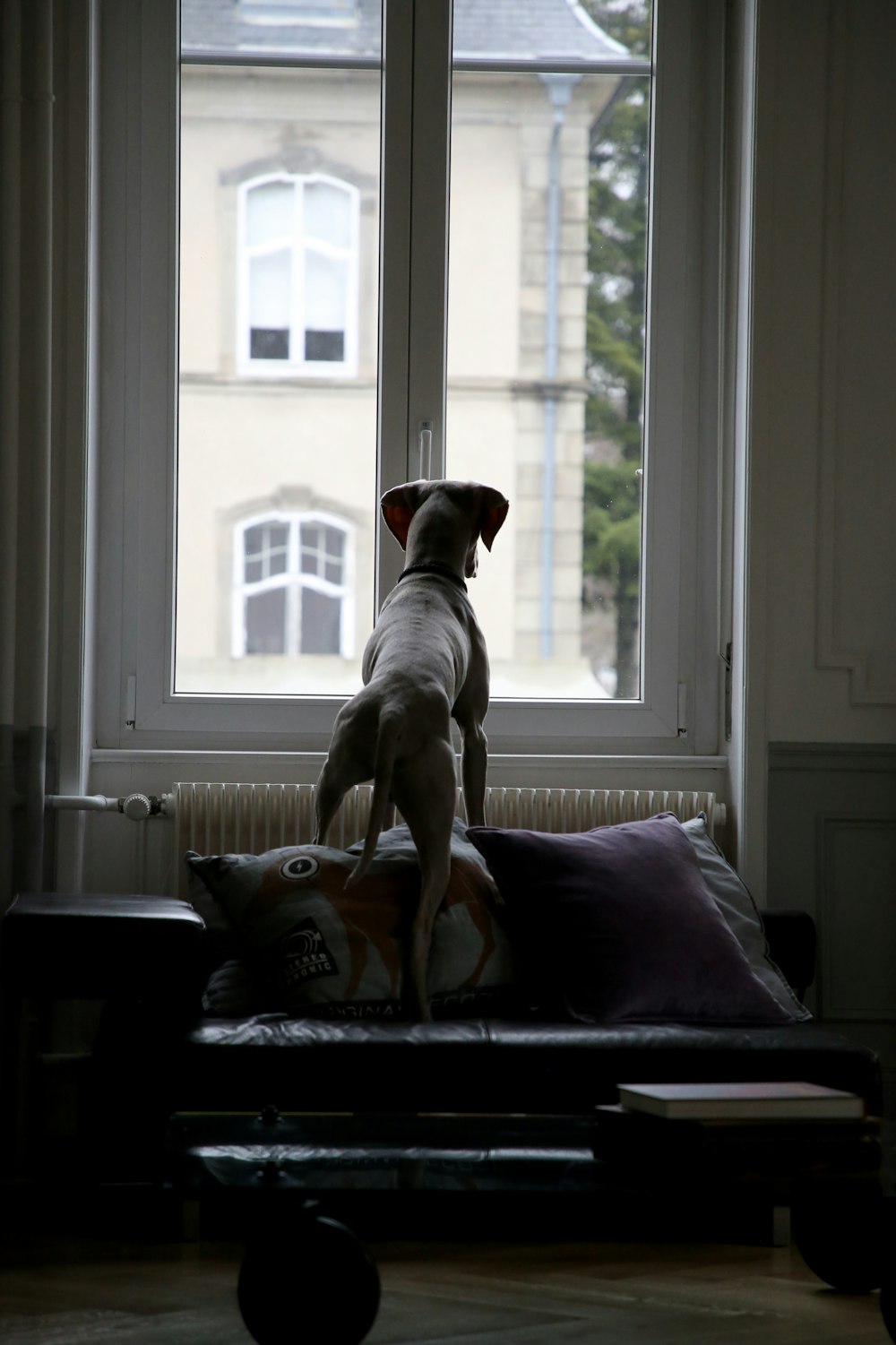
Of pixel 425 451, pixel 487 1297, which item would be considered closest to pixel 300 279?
pixel 425 451

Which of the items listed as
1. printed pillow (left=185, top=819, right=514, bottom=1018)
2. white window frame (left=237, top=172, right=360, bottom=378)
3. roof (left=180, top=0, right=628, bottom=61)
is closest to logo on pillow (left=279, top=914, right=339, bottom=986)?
printed pillow (left=185, top=819, right=514, bottom=1018)

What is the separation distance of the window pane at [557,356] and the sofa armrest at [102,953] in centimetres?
135

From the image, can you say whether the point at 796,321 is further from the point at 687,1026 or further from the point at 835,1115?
the point at 835,1115

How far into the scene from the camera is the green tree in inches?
141

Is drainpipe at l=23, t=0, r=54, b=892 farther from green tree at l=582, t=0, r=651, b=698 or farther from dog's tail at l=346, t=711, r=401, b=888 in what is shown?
green tree at l=582, t=0, r=651, b=698

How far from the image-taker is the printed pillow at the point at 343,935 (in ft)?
8.47

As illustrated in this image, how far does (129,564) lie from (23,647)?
486 mm

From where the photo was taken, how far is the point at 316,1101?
2352 mm

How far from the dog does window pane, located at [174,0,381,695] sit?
0.58 m

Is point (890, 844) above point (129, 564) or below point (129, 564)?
below

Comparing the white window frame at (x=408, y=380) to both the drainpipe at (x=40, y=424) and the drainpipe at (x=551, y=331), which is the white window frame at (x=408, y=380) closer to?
the drainpipe at (x=551, y=331)

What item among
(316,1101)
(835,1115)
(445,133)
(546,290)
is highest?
(445,133)

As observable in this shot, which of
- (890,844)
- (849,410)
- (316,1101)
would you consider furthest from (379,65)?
(316,1101)

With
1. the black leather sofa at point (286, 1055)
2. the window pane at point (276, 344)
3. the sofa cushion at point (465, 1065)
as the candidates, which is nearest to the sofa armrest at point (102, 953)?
the black leather sofa at point (286, 1055)
